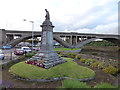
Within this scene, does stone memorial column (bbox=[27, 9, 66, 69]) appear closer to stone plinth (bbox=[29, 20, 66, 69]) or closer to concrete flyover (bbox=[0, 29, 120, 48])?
stone plinth (bbox=[29, 20, 66, 69])

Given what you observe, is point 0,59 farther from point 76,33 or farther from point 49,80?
point 76,33

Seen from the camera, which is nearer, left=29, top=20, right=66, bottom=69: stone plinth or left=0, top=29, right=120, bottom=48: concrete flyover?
left=29, top=20, right=66, bottom=69: stone plinth

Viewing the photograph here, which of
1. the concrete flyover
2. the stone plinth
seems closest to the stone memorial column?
the stone plinth

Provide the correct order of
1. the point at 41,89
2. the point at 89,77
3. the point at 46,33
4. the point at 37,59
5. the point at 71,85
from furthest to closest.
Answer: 1. the point at 46,33
2. the point at 37,59
3. the point at 89,77
4. the point at 41,89
5. the point at 71,85

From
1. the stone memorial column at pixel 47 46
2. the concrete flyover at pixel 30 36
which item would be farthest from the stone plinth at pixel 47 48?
the concrete flyover at pixel 30 36

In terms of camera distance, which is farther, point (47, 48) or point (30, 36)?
point (30, 36)

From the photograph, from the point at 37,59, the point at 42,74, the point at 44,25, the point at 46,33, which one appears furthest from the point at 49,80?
the point at 44,25

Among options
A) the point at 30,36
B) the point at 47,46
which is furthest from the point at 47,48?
the point at 30,36

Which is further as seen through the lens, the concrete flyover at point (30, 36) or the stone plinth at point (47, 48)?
the concrete flyover at point (30, 36)

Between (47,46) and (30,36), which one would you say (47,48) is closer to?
(47,46)

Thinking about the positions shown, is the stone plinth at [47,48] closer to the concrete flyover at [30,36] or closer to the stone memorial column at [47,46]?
the stone memorial column at [47,46]

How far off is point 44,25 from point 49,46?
2892mm

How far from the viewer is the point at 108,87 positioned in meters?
2.70

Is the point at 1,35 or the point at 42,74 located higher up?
the point at 1,35
